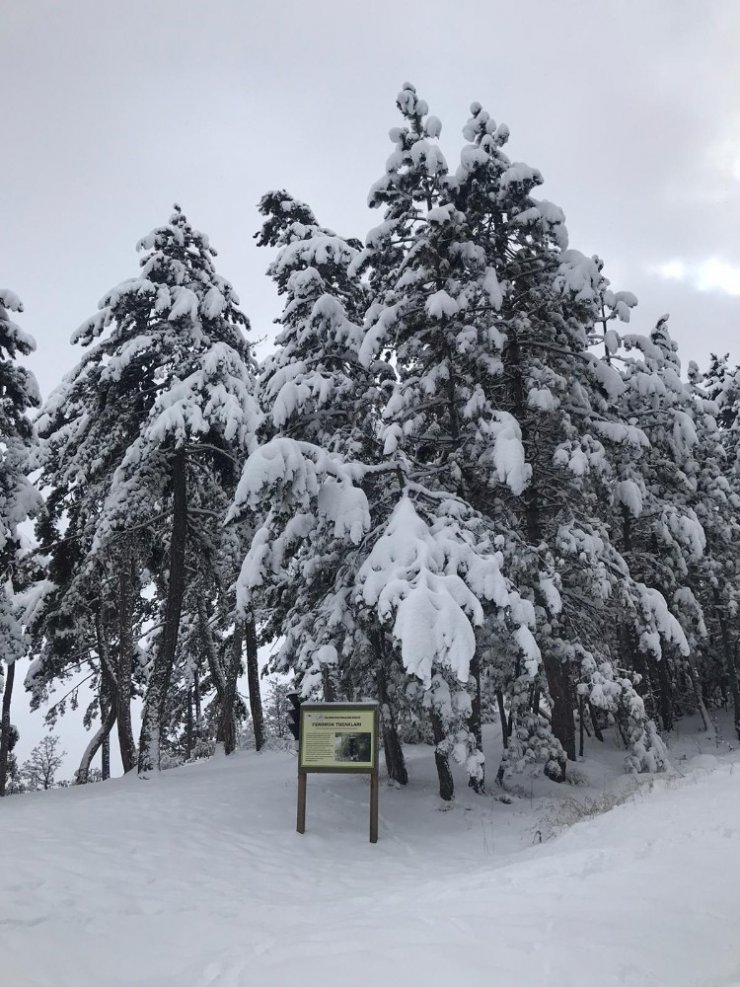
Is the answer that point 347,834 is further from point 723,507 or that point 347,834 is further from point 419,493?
point 723,507

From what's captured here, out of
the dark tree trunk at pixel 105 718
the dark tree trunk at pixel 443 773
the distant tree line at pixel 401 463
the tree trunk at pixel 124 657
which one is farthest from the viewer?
the dark tree trunk at pixel 105 718

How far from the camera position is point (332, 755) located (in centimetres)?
1050

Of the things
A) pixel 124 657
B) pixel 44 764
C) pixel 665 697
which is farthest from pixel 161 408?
pixel 44 764

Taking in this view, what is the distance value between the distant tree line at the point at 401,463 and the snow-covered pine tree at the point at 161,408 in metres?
0.07

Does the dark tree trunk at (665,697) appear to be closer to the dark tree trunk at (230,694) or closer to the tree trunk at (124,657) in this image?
the dark tree trunk at (230,694)

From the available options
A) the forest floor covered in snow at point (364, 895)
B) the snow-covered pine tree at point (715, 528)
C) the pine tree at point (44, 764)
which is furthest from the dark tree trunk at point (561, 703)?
the pine tree at point (44, 764)

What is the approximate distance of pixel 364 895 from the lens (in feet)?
23.2

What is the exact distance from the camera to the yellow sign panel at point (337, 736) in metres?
10.4

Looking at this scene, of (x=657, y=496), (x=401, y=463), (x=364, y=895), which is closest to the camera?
(x=364, y=895)

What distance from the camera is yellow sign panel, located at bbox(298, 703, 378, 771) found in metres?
10.4

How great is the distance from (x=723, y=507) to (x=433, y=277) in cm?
1392

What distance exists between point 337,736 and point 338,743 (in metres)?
0.10

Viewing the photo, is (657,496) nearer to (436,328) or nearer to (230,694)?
(436,328)

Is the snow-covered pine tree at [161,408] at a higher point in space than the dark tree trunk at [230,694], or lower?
higher
